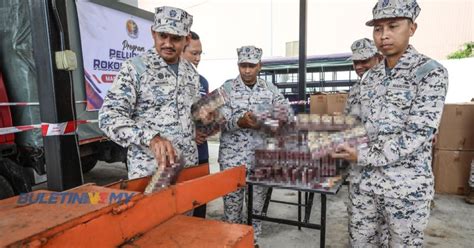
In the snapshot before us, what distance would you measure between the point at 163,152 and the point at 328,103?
344cm

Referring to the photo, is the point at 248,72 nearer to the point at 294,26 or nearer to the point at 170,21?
the point at 170,21

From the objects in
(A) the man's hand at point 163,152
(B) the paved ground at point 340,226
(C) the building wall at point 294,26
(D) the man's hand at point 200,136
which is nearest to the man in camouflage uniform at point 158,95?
(D) the man's hand at point 200,136

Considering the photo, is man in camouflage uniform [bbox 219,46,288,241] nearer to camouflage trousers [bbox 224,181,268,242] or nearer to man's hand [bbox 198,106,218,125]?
camouflage trousers [bbox 224,181,268,242]

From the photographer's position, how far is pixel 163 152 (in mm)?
1269

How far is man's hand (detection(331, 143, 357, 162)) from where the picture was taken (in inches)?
60.2

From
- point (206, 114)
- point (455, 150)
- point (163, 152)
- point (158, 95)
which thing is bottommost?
point (455, 150)

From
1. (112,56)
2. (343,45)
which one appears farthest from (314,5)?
(112,56)

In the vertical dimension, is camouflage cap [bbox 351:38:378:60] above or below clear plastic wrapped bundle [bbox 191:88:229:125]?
above

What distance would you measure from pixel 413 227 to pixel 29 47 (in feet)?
11.3

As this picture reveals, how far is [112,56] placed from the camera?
150 inches

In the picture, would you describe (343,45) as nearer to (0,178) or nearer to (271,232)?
(271,232)

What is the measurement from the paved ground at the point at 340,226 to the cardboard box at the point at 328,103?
1.18 m

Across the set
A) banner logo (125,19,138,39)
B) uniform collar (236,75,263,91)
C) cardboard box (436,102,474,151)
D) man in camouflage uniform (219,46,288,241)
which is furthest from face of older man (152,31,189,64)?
cardboard box (436,102,474,151)

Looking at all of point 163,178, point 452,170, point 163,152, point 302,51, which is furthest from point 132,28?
point 452,170
